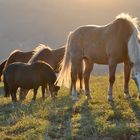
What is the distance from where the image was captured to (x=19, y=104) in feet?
48.3

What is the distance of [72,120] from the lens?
11.8 metres

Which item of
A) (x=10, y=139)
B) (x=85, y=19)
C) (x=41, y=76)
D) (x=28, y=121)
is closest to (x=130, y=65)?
(x=41, y=76)

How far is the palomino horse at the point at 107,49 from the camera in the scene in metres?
14.1

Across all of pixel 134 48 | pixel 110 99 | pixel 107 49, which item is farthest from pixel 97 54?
pixel 134 48

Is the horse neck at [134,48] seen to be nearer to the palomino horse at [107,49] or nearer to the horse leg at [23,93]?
the palomino horse at [107,49]

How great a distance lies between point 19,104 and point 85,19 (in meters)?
172

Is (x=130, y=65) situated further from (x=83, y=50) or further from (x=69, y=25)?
(x=69, y=25)

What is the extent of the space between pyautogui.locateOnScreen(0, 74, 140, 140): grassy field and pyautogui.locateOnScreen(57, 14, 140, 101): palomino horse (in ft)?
2.81

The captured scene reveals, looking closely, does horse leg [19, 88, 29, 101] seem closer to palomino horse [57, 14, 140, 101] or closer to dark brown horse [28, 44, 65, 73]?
palomino horse [57, 14, 140, 101]

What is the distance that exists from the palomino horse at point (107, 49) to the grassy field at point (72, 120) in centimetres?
86

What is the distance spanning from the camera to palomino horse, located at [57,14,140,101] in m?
14.1

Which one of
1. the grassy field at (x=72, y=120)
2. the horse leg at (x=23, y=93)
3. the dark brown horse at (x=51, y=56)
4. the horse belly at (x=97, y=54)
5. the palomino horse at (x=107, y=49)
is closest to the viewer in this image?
the grassy field at (x=72, y=120)

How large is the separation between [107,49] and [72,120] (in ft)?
12.1

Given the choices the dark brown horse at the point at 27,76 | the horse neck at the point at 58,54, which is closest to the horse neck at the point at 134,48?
the dark brown horse at the point at 27,76
